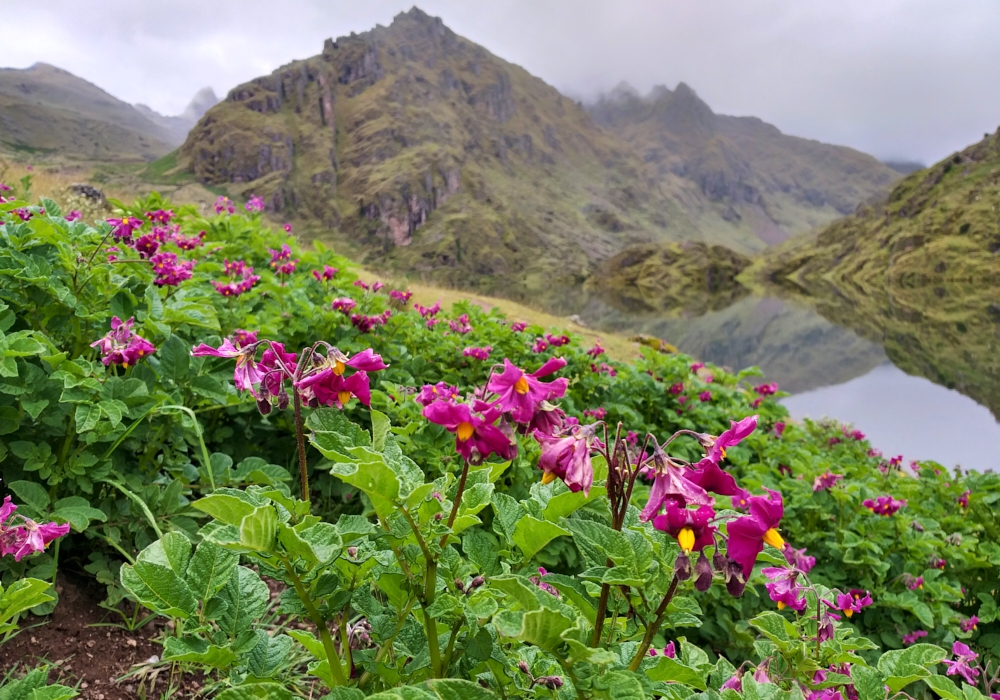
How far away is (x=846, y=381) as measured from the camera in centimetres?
1722

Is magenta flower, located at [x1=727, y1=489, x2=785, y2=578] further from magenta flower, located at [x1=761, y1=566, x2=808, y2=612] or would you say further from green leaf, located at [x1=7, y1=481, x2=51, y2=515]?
green leaf, located at [x1=7, y1=481, x2=51, y2=515]

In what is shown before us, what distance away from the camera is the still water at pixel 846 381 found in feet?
35.7

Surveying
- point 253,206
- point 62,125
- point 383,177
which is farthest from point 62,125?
point 253,206

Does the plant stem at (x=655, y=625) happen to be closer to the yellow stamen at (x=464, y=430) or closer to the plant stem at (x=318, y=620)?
the yellow stamen at (x=464, y=430)

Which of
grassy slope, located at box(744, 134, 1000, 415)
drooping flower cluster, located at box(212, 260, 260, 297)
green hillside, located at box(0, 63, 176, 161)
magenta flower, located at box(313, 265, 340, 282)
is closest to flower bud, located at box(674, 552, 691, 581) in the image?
drooping flower cluster, located at box(212, 260, 260, 297)

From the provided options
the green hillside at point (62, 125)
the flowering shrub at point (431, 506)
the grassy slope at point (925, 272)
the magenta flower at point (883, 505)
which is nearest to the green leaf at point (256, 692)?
the flowering shrub at point (431, 506)

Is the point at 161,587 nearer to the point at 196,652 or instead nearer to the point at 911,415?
the point at 196,652

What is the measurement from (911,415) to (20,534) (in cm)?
1660

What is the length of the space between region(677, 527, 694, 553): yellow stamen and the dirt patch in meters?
1.99

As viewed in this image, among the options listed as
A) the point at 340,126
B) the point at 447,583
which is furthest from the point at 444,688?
the point at 340,126

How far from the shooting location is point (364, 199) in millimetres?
123688

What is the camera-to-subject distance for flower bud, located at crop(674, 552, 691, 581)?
87 cm

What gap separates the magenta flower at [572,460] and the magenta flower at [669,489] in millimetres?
114

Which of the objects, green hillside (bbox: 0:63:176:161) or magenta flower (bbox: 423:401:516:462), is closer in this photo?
magenta flower (bbox: 423:401:516:462)
